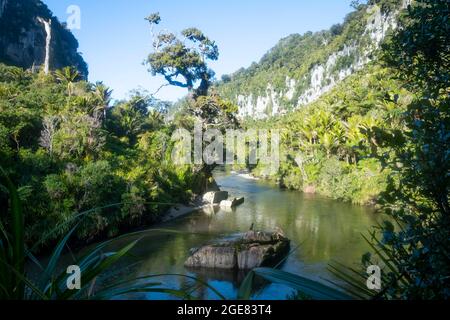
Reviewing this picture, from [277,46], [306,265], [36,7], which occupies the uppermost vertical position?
[277,46]

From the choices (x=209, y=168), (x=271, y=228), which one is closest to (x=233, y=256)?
(x=271, y=228)

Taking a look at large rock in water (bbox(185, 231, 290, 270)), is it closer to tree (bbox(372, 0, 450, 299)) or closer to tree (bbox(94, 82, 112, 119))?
tree (bbox(372, 0, 450, 299))

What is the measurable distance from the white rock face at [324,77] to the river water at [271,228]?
31.5 meters

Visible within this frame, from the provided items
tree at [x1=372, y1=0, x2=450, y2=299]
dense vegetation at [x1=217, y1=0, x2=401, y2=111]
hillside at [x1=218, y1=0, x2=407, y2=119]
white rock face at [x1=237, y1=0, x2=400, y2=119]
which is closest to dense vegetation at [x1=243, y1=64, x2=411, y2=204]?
dense vegetation at [x1=217, y1=0, x2=401, y2=111]

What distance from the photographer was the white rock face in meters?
71.2

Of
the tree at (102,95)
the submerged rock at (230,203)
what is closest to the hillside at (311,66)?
the submerged rock at (230,203)

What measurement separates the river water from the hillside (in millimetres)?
23745

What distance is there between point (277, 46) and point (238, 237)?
164 m

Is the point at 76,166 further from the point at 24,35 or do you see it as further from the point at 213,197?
the point at 24,35

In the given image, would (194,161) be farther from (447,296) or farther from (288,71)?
(288,71)

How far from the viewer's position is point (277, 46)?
16938cm

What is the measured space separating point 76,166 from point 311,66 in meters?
86.6
